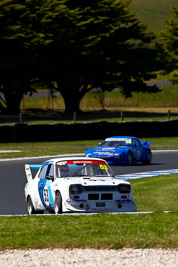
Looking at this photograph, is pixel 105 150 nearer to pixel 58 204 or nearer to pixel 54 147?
pixel 54 147

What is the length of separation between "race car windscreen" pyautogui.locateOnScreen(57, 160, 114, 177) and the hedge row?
2366 cm

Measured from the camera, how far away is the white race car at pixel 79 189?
12305 millimetres

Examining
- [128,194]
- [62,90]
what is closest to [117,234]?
[128,194]

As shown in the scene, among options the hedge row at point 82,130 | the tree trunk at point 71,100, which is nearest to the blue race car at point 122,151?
the hedge row at point 82,130

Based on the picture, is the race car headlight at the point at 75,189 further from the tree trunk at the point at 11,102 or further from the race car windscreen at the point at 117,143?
the tree trunk at the point at 11,102

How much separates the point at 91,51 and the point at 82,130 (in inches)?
1164

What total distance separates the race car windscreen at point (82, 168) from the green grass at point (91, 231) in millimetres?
1630

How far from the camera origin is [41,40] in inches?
2391

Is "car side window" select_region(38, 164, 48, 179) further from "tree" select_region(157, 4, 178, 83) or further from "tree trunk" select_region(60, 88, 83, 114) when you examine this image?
"tree" select_region(157, 4, 178, 83)

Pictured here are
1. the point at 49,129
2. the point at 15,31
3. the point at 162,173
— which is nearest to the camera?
the point at 162,173

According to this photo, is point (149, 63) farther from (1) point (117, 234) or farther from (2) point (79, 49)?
(1) point (117, 234)

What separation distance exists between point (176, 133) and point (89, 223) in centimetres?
3392

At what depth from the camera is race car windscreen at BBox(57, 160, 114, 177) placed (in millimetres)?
13391

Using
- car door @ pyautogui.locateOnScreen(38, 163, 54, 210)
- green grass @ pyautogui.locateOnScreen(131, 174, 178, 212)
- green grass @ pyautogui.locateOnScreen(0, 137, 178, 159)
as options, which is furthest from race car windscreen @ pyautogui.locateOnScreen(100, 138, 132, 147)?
car door @ pyautogui.locateOnScreen(38, 163, 54, 210)
